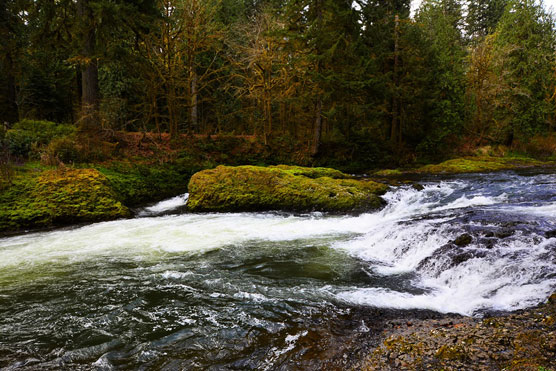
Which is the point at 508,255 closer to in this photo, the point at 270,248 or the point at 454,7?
the point at 270,248

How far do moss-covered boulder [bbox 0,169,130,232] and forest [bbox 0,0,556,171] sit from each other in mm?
1574

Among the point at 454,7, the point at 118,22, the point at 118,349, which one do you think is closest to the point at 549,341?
the point at 118,349

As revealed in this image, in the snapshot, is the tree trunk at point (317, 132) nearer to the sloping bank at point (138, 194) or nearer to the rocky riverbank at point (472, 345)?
the sloping bank at point (138, 194)

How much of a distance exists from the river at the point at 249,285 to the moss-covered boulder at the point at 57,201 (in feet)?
2.42

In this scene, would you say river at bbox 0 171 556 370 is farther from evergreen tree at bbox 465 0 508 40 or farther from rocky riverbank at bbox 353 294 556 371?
evergreen tree at bbox 465 0 508 40

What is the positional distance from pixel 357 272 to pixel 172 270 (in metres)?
3.23

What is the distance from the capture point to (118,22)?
13.1m

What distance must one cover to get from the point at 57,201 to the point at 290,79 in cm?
1367

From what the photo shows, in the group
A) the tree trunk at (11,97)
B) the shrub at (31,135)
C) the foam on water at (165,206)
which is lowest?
the foam on water at (165,206)

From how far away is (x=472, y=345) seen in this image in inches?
123

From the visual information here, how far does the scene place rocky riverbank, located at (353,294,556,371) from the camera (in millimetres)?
2855

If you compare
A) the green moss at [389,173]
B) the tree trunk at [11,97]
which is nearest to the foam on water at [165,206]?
the green moss at [389,173]

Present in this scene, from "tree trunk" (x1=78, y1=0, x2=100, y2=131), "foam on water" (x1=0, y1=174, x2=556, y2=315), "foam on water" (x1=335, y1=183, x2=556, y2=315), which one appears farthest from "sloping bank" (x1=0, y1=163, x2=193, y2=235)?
"foam on water" (x1=335, y1=183, x2=556, y2=315)

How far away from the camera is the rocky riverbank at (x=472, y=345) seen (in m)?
2.86
